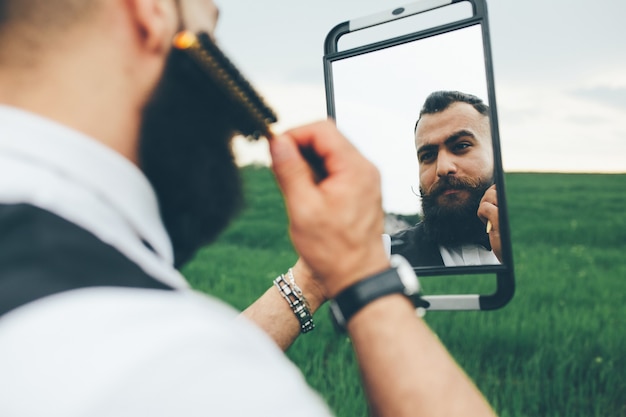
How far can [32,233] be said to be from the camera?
23.4 inches

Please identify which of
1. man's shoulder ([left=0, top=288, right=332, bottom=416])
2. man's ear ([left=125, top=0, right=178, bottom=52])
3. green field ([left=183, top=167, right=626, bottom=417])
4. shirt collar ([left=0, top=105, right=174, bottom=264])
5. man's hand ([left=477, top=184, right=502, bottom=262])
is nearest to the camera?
man's shoulder ([left=0, top=288, right=332, bottom=416])

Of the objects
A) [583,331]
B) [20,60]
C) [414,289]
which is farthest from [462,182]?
[583,331]

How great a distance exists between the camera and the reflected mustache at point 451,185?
151cm

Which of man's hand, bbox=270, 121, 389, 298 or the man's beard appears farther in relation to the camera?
the man's beard

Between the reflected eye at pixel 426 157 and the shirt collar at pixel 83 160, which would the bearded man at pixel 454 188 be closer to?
the reflected eye at pixel 426 157

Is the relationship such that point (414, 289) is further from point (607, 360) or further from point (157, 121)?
point (607, 360)

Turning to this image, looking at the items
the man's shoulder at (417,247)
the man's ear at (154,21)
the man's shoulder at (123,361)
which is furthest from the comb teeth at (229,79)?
the man's shoulder at (417,247)

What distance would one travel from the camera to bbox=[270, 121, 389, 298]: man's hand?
2.91ft

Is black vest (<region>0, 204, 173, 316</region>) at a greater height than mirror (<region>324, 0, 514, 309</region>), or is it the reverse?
black vest (<region>0, 204, 173, 316</region>)

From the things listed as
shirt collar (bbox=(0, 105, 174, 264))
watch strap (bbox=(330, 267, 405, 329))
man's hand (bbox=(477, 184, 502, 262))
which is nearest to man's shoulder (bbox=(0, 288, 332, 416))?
shirt collar (bbox=(0, 105, 174, 264))

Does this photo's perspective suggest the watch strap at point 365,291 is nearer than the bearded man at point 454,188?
Yes

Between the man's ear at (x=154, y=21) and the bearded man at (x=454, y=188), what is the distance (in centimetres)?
86

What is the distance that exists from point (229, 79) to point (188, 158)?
15 centimetres

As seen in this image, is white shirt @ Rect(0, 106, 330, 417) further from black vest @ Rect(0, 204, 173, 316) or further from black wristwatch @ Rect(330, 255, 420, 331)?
black wristwatch @ Rect(330, 255, 420, 331)
